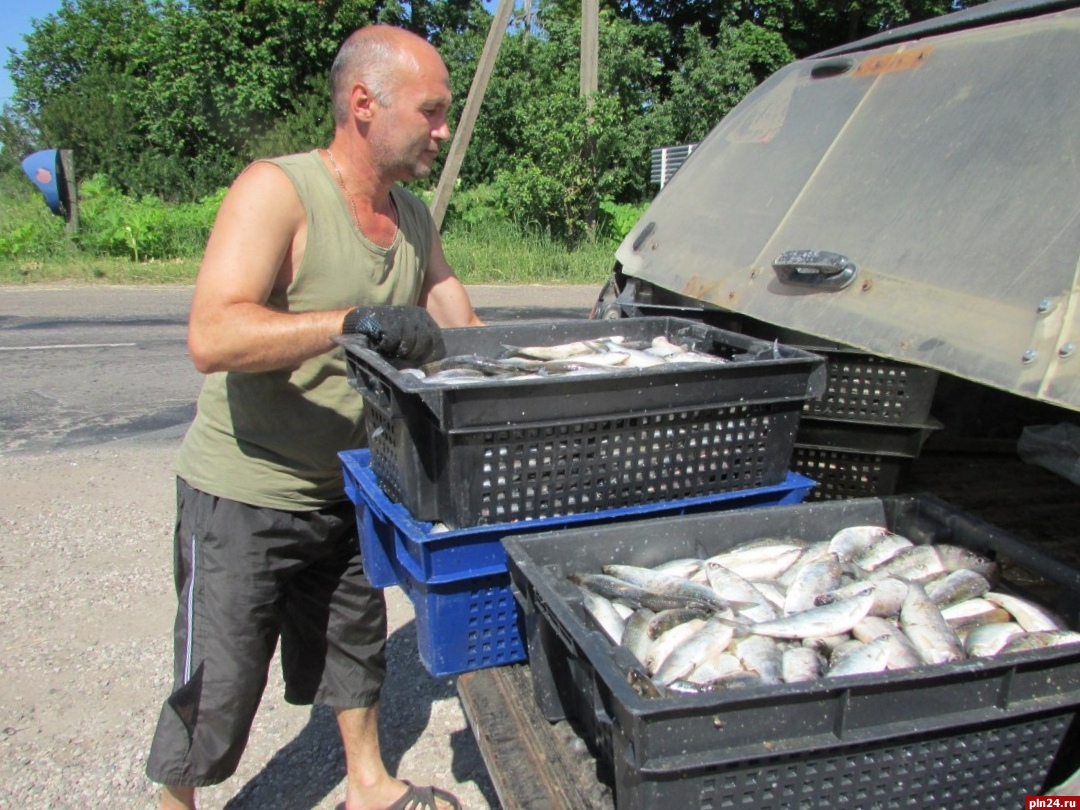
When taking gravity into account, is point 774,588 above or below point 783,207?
below

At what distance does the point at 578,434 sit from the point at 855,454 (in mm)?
1427

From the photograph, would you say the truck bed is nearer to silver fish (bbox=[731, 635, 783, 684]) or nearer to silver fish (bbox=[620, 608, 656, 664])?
silver fish (bbox=[620, 608, 656, 664])

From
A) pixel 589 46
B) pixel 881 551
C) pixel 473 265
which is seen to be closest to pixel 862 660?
pixel 881 551

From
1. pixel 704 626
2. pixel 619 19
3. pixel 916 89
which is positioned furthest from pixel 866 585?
pixel 619 19

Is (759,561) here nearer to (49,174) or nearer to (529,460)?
(529,460)

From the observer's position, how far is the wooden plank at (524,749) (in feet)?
6.03

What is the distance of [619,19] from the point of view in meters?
27.6

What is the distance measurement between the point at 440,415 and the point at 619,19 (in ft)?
92.7

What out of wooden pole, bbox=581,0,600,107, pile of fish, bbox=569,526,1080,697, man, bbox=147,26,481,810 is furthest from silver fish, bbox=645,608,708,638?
wooden pole, bbox=581,0,600,107

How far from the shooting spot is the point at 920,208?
2471mm

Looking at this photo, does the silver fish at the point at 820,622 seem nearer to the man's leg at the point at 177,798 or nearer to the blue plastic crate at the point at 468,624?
the blue plastic crate at the point at 468,624

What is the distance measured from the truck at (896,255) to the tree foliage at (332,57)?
60.1 ft

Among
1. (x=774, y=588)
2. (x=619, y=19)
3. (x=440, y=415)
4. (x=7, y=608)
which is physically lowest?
(x=7, y=608)

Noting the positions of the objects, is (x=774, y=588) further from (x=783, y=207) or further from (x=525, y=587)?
(x=783, y=207)
